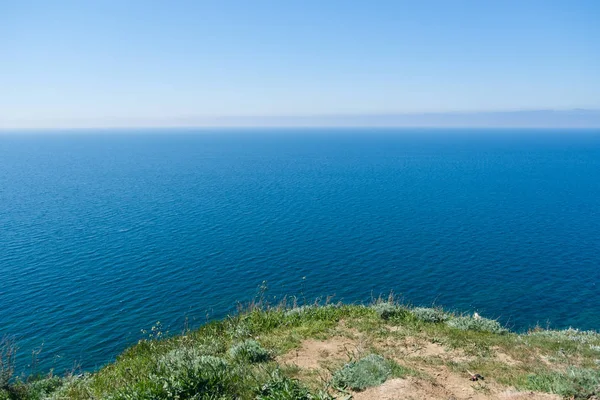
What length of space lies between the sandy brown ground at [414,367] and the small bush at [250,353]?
70 centimetres

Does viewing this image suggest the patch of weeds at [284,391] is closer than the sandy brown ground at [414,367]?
Yes

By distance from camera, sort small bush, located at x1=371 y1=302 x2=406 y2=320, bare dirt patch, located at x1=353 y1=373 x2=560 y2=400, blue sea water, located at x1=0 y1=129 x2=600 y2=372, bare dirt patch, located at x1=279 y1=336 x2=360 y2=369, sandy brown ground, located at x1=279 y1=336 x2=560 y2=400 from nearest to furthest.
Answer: bare dirt patch, located at x1=353 y1=373 x2=560 y2=400 → sandy brown ground, located at x1=279 y1=336 x2=560 y2=400 → bare dirt patch, located at x1=279 y1=336 x2=360 y2=369 → small bush, located at x1=371 y1=302 x2=406 y2=320 → blue sea water, located at x1=0 y1=129 x2=600 y2=372

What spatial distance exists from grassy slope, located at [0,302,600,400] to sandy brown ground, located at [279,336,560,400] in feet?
0.28

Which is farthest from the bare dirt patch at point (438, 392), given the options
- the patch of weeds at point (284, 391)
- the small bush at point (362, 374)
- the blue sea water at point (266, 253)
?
the blue sea water at point (266, 253)

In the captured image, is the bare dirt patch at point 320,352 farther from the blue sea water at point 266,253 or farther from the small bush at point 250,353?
the blue sea water at point 266,253

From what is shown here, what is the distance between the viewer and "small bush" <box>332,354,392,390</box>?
36.1 ft

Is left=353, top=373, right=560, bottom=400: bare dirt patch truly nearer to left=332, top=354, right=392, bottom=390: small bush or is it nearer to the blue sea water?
left=332, top=354, right=392, bottom=390: small bush

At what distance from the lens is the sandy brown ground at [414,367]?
10.5 m

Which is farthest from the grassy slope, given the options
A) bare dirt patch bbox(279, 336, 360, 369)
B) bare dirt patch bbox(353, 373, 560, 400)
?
bare dirt patch bbox(353, 373, 560, 400)

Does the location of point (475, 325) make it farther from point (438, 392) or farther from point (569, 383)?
point (438, 392)

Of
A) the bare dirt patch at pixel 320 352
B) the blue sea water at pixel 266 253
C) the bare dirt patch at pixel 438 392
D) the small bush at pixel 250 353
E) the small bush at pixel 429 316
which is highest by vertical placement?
the bare dirt patch at pixel 438 392

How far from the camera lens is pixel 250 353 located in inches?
532

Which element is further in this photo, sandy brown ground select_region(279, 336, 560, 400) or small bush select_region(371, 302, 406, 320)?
A: small bush select_region(371, 302, 406, 320)

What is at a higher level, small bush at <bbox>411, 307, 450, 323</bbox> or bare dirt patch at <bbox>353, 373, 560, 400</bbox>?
bare dirt patch at <bbox>353, 373, 560, 400</bbox>
